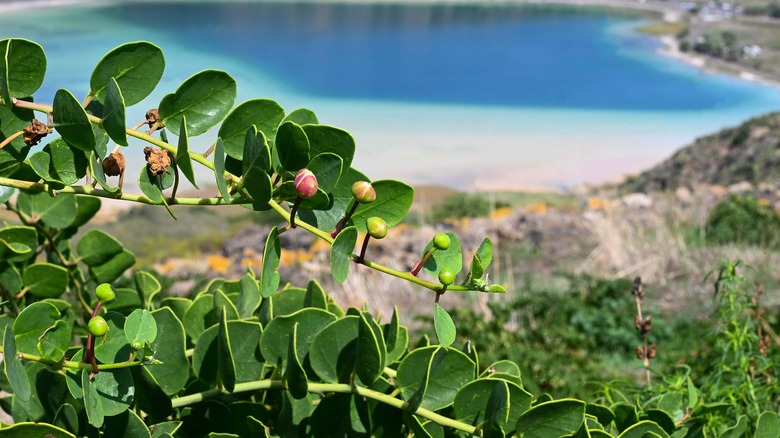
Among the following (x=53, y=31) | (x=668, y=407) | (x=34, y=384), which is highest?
(x=34, y=384)

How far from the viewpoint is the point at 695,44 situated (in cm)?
2342

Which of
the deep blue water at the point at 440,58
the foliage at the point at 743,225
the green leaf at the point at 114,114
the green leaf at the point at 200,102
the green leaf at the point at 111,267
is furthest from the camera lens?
the deep blue water at the point at 440,58

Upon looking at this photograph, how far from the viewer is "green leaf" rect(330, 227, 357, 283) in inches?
26.1

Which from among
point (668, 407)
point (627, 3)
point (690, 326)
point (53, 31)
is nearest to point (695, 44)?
point (627, 3)

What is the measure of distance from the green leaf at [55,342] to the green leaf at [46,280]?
14.2 inches

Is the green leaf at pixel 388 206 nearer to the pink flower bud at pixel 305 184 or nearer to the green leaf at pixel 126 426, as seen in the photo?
the pink flower bud at pixel 305 184

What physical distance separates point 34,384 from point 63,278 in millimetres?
285

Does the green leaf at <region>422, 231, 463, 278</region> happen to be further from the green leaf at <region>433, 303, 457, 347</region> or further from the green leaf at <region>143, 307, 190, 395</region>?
the green leaf at <region>143, 307, 190, 395</region>

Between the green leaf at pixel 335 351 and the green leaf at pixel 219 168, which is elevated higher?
the green leaf at pixel 219 168

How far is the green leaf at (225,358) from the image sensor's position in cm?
72

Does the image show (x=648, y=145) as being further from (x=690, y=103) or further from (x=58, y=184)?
(x=58, y=184)

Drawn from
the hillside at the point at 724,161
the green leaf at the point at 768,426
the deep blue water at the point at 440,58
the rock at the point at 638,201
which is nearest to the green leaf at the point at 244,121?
the green leaf at the point at 768,426

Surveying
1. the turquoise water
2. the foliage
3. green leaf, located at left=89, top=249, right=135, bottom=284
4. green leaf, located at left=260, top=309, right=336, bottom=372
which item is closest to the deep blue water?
the turquoise water

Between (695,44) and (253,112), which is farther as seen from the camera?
(695,44)
